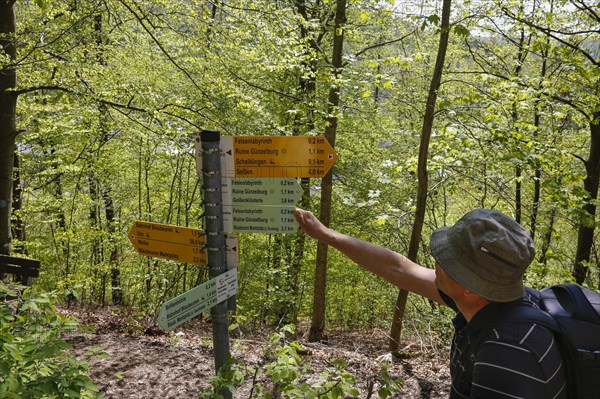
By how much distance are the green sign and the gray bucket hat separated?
115 centimetres

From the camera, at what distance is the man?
51.4 inches

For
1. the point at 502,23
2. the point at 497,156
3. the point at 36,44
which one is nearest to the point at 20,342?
the point at 36,44

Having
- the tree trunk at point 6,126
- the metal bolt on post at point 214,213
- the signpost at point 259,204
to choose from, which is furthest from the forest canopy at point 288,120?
the signpost at point 259,204

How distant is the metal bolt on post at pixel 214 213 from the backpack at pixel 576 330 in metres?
1.41

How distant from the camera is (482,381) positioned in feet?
4.36

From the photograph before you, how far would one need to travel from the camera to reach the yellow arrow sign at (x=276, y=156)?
232 centimetres

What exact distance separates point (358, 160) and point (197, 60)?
20.9 feet

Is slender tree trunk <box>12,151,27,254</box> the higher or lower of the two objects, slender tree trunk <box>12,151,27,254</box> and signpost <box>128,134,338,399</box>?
the lower

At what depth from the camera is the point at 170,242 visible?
2.46m

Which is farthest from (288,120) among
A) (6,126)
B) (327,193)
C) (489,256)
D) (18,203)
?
(489,256)

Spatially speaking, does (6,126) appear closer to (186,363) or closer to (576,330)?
(186,363)

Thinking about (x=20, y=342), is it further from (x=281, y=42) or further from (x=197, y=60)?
(x=197, y=60)

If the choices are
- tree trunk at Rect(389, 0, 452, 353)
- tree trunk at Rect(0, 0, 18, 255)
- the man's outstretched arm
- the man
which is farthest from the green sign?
tree trunk at Rect(0, 0, 18, 255)

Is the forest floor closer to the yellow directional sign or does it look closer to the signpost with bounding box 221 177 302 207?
the yellow directional sign
